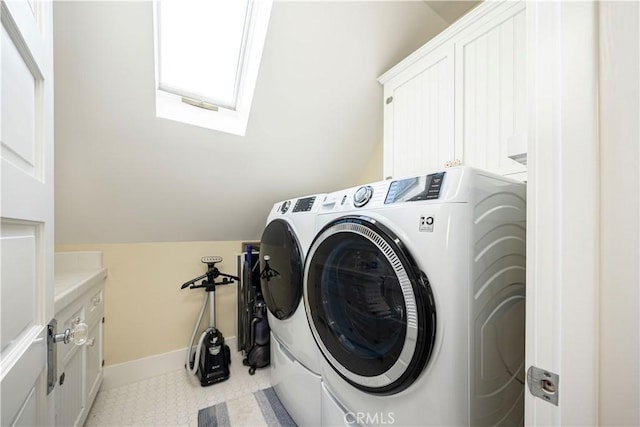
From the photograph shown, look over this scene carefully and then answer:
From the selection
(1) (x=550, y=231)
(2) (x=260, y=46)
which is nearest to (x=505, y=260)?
(1) (x=550, y=231)

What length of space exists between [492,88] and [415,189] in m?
0.80

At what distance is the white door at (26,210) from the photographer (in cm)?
43

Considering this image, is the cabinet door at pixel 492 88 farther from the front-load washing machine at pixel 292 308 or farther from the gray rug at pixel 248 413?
the gray rug at pixel 248 413

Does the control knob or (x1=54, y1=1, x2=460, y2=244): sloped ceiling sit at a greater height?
(x1=54, y1=1, x2=460, y2=244): sloped ceiling

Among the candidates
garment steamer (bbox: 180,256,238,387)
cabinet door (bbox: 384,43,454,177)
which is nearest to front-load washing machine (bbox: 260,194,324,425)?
garment steamer (bbox: 180,256,238,387)

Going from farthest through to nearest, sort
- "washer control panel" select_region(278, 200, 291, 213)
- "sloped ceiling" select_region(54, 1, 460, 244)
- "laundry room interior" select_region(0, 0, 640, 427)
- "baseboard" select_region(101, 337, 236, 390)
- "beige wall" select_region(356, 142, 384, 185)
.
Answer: "beige wall" select_region(356, 142, 384, 185) < "baseboard" select_region(101, 337, 236, 390) < "washer control panel" select_region(278, 200, 291, 213) < "sloped ceiling" select_region(54, 1, 460, 244) < "laundry room interior" select_region(0, 0, 640, 427)

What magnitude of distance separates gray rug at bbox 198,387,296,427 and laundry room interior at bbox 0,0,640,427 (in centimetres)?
2

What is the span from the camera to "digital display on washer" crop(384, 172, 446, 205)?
0.71m

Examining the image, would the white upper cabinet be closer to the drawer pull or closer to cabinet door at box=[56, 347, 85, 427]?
the drawer pull

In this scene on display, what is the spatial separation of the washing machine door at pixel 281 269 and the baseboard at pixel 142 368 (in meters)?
1.12

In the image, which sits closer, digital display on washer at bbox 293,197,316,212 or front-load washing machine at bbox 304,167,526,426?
front-load washing machine at bbox 304,167,526,426

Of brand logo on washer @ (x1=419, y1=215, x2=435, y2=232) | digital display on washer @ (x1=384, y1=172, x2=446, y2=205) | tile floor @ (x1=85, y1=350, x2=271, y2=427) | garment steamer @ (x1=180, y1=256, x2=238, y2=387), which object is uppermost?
digital display on washer @ (x1=384, y1=172, x2=446, y2=205)

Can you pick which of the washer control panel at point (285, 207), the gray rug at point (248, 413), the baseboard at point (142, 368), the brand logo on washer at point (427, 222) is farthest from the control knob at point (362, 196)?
the baseboard at point (142, 368)

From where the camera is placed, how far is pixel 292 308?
1286 millimetres
